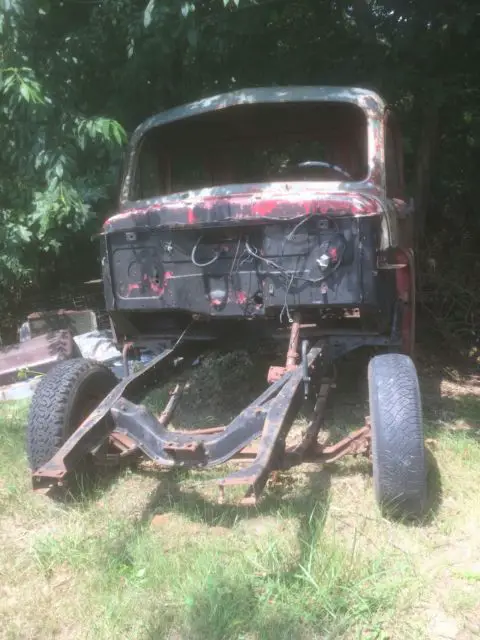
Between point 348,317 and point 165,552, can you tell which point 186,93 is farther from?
point 165,552

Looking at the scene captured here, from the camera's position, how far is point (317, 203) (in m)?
3.30

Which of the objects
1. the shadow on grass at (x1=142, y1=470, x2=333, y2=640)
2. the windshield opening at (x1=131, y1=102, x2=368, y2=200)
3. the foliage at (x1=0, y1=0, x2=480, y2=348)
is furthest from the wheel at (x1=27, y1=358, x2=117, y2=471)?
the foliage at (x1=0, y1=0, x2=480, y2=348)

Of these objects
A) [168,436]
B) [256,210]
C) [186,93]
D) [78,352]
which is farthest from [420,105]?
[168,436]

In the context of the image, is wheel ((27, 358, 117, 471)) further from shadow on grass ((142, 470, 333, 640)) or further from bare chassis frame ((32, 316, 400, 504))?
shadow on grass ((142, 470, 333, 640))

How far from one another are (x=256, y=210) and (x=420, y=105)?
4.04 m

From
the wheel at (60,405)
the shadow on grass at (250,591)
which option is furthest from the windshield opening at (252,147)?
the shadow on grass at (250,591)

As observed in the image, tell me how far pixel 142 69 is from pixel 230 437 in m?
3.89

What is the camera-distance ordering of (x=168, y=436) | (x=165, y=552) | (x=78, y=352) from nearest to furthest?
(x=165, y=552), (x=168, y=436), (x=78, y=352)

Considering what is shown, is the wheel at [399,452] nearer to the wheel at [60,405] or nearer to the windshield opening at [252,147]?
the wheel at [60,405]

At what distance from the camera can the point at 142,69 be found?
5395mm

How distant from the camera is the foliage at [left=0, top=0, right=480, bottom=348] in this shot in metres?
4.80

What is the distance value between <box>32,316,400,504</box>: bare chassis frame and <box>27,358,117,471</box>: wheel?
0.58ft

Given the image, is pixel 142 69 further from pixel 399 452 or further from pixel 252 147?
pixel 399 452

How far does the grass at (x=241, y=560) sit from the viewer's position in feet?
7.41
